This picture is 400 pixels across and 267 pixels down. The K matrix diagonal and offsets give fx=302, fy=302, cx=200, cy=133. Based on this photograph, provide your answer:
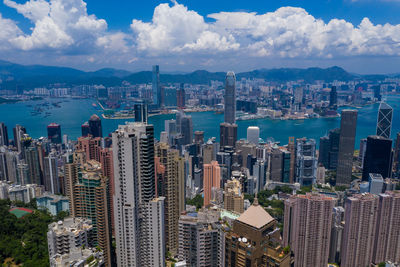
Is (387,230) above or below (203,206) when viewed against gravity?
above

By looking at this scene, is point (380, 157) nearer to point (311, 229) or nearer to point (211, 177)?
point (211, 177)

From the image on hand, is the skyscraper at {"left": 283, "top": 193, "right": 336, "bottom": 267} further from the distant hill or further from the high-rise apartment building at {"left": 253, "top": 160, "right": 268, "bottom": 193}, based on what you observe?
the distant hill

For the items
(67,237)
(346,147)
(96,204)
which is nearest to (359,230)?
(96,204)

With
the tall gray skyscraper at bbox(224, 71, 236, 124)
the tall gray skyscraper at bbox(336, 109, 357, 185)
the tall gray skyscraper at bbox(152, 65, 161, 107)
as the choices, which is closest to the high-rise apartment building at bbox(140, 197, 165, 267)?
the tall gray skyscraper at bbox(336, 109, 357, 185)

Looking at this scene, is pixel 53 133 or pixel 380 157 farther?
pixel 53 133

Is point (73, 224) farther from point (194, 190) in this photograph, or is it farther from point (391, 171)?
point (391, 171)
